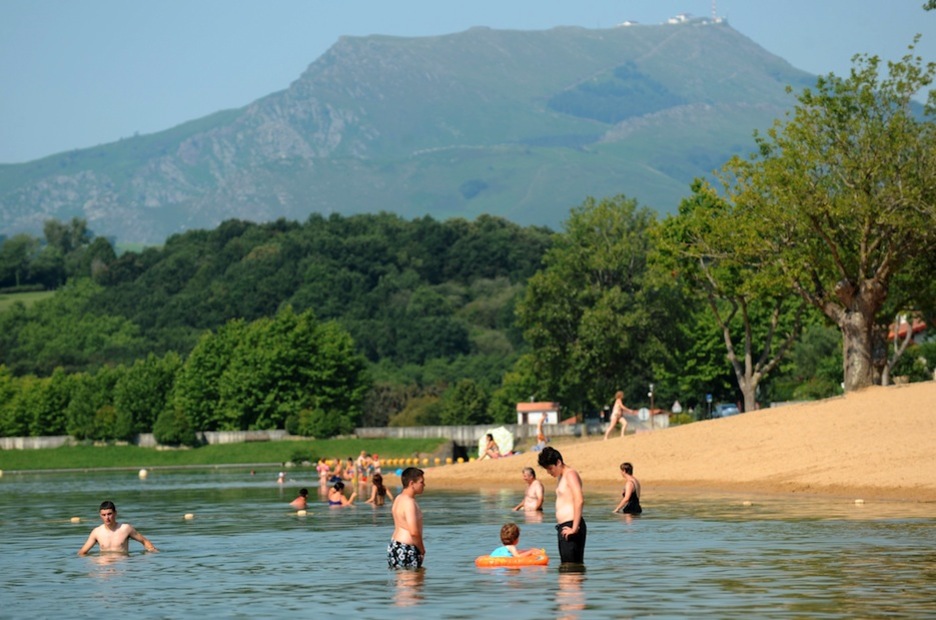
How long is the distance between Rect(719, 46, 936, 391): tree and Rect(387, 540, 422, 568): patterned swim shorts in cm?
3959

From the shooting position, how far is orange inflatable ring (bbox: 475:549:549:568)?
27870mm

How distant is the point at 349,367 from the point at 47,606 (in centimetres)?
11569

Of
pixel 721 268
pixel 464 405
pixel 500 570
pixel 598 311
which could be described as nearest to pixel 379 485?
pixel 500 570

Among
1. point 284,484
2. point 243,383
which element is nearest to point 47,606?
point 284,484

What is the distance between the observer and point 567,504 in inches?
1036

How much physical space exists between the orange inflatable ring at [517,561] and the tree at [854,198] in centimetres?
3861

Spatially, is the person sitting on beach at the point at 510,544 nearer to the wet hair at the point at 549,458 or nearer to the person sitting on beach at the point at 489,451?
the wet hair at the point at 549,458

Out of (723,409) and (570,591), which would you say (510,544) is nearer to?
(570,591)

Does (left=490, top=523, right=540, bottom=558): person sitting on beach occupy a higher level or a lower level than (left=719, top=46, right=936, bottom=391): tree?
lower

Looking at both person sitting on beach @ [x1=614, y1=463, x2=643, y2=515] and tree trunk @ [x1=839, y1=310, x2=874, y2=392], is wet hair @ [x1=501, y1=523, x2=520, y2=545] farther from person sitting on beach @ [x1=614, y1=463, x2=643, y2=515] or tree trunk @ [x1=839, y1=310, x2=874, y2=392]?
tree trunk @ [x1=839, y1=310, x2=874, y2=392]

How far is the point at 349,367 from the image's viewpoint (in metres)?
140

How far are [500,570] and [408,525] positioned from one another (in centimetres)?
207

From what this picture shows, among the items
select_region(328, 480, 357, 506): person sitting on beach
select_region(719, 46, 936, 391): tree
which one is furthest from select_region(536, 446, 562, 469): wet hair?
select_region(719, 46, 936, 391): tree

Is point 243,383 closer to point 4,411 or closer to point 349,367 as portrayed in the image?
point 349,367
